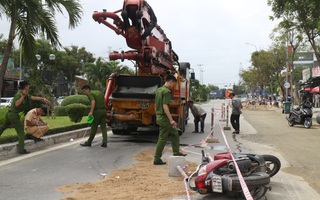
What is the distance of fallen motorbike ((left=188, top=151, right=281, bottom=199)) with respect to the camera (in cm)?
467

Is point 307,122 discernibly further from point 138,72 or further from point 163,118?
point 163,118

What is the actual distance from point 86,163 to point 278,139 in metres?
7.27

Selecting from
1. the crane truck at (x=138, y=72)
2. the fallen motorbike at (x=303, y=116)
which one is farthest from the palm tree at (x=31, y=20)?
the fallen motorbike at (x=303, y=116)

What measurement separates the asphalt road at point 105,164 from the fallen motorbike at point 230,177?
285 mm

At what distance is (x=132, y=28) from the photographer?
10094 mm

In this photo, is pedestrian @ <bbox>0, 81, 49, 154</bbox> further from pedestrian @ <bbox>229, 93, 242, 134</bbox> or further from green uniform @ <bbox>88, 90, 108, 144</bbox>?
pedestrian @ <bbox>229, 93, 242, 134</bbox>

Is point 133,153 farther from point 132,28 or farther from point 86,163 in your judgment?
point 132,28

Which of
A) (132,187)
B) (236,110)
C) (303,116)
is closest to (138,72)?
(236,110)

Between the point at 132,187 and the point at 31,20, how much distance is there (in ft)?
23.8

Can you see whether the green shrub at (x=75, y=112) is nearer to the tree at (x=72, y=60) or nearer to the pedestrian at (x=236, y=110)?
the pedestrian at (x=236, y=110)

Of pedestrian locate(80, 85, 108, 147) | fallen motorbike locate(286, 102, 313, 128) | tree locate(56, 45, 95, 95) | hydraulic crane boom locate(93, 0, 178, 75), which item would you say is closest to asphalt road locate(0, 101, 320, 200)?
pedestrian locate(80, 85, 108, 147)

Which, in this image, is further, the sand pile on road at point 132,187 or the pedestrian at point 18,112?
the pedestrian at point 18,112

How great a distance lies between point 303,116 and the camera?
1659 centimetres

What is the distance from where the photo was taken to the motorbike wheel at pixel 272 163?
229 inches
